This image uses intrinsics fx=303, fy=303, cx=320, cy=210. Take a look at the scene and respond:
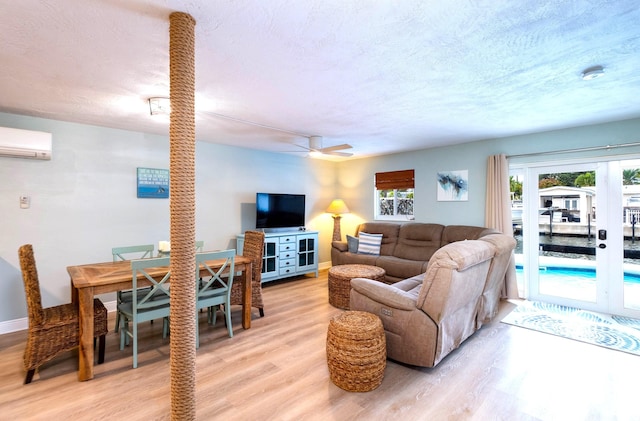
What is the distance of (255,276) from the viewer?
373cm

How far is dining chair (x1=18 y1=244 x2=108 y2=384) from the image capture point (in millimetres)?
2285

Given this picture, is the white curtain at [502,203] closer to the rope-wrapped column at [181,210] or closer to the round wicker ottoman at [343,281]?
the round wicker ottoman at [343,281]

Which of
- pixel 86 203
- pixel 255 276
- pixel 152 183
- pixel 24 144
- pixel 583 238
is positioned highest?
pixel 24 144

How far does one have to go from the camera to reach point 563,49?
2.00 meters

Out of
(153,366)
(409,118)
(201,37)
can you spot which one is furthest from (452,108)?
(153,366)

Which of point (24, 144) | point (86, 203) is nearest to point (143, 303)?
point (86, 203)

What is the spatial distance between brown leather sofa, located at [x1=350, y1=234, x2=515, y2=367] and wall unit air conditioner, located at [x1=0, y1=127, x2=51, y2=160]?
12.0 ft

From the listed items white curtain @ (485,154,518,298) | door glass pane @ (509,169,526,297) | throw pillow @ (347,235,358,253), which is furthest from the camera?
throw pillow @ (347,235,358,253)

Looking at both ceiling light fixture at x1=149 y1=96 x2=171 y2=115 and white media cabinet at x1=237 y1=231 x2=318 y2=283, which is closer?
ceiling light fixture at x1=149 y1=96 x2=171 y2=115

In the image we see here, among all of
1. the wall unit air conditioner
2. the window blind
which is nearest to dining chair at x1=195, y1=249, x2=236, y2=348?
the wall unit air conditioner

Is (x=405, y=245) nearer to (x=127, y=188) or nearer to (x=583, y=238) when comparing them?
(x=583, y=238)

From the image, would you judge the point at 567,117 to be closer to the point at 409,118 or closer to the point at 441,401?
the point at 409,118

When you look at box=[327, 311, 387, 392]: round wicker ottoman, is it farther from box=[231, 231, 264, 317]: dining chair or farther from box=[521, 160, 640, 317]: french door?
box=[521, 160, 640, 317]: french door

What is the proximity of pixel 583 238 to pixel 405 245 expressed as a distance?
2404 millimetres
